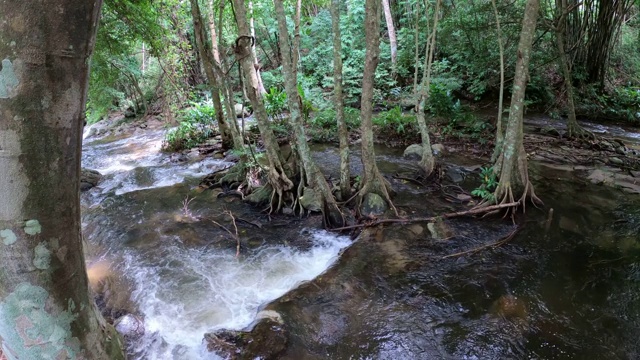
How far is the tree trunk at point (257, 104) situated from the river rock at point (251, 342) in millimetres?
3579

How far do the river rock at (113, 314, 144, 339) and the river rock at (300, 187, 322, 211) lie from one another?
3746 millimetres

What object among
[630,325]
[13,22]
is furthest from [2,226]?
[630,325]

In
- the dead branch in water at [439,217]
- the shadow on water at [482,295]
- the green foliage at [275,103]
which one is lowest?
the shadow on water at [482,295]

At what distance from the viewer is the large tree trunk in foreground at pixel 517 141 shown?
21.6 ft

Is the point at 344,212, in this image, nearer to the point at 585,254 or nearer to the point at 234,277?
the point at 234,277

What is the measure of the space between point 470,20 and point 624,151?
237 inches

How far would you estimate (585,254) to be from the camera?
575 cm

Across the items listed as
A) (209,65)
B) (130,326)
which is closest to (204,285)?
(130,326)

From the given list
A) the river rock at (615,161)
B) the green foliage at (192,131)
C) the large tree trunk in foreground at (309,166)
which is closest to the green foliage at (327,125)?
the green foliage at (192,131)

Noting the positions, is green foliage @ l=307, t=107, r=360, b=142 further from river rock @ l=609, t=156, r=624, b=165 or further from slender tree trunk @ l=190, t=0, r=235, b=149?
river rock @ l=609, t=156, r=624, b=165

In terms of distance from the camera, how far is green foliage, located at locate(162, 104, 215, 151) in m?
13.1

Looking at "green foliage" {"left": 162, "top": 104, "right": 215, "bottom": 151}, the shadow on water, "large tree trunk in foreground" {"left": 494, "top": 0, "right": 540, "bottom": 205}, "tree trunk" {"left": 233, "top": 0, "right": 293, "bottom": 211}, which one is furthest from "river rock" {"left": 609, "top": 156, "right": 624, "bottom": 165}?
"green foliage" {"left": 162, "top": 104, "right": 215, "bottom": 151}

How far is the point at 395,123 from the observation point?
1216 cm

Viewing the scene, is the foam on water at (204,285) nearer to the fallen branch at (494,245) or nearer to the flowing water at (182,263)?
the flowing water at (182,263)
